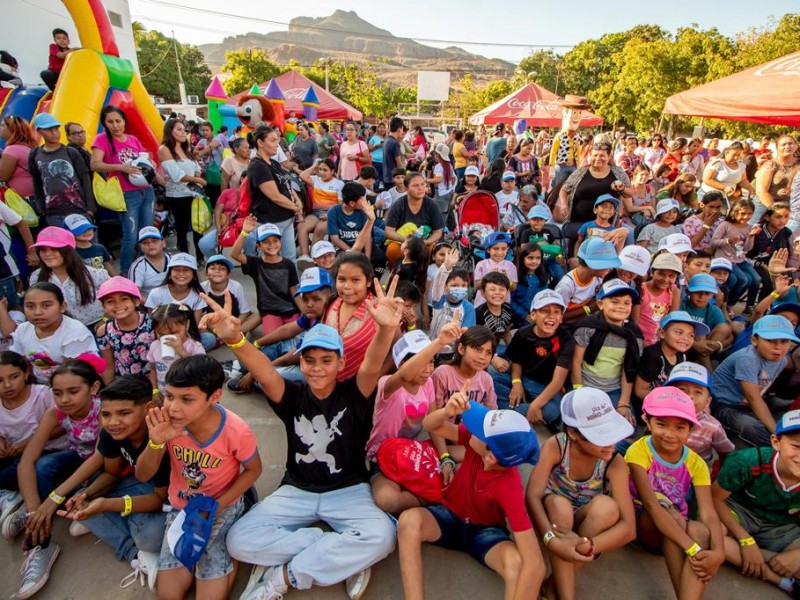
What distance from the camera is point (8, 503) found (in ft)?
7.93

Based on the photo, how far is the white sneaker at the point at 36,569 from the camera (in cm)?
209

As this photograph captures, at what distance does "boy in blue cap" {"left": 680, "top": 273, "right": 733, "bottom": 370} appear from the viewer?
12.1 feet

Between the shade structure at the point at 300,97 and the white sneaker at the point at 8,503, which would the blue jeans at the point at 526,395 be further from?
the shade structure at the point at 300,97

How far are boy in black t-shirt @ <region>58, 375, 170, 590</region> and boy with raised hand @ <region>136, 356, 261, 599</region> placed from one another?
12 centimetres

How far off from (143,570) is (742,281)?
6075mm

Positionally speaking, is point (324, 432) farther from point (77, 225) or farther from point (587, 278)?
point (77, 225)

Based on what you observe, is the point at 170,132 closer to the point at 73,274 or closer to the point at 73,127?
the point at 73,127

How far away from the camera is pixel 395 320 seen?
2201 millimetres

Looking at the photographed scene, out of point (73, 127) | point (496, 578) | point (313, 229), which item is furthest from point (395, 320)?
point (73, 127)

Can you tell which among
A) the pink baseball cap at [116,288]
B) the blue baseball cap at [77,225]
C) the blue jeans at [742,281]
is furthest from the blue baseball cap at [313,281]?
the blue jeans at [742,281]

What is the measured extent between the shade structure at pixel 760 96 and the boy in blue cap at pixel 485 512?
→ 13.2 ft

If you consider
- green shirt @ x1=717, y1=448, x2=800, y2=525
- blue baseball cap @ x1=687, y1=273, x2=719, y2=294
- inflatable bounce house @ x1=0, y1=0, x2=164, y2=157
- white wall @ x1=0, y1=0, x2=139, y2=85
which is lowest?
green shirt @ x1=717, y1=448, x2=800, y2=525

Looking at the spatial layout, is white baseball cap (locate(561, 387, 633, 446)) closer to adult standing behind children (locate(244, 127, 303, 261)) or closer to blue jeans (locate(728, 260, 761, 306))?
adult standing behind children (locate(244, 127, 303, 261))

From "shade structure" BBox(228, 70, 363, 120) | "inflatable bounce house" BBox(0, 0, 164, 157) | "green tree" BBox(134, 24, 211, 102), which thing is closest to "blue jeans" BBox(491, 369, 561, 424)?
"inflatable bounce house" BBox(0, 0, 164, 157)
